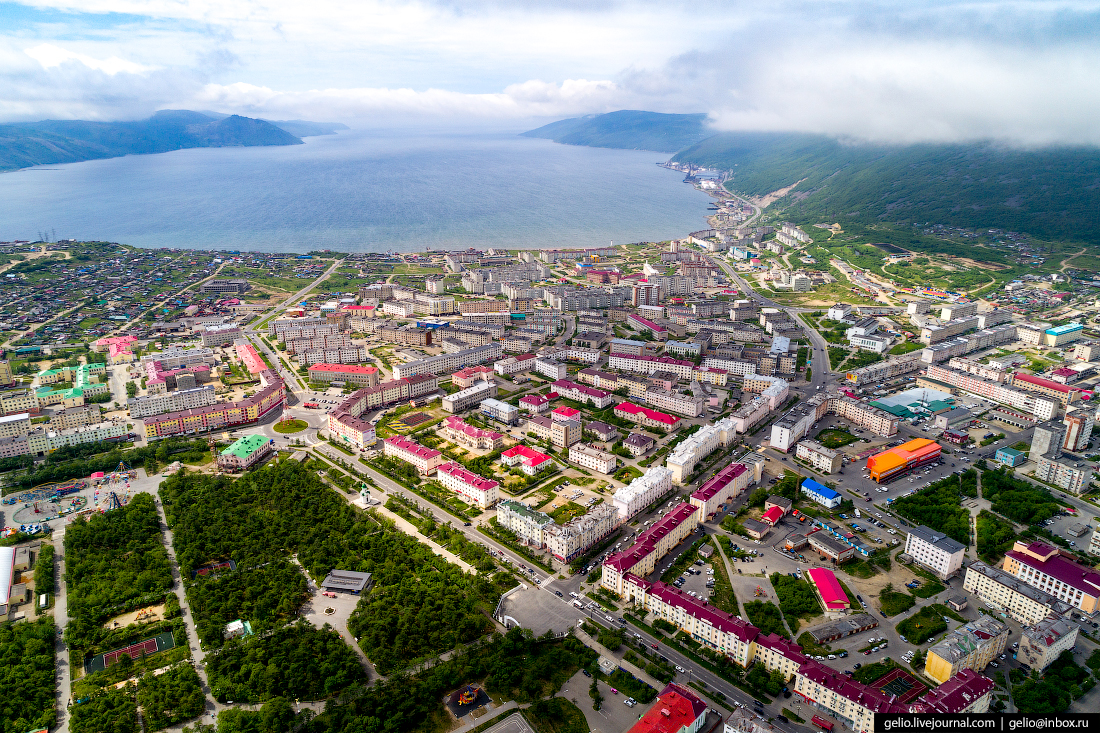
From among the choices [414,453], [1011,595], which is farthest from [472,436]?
[1011,595]

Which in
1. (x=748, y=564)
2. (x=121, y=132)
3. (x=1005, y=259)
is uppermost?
(x=121, y=132)

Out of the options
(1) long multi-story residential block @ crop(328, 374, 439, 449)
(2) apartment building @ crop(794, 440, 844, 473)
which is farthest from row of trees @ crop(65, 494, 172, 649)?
(2) apartment building @ crop(794, 440, 844, 473)

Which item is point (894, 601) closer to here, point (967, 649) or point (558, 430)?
point (967, 649)

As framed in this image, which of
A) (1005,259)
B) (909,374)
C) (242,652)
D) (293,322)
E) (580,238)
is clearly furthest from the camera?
(580,238)

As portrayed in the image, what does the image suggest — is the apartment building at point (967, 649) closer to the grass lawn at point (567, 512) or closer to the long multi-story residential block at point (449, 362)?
the grass lawn at point (567, 512)

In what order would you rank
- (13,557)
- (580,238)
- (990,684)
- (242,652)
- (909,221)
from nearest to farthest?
(990,684) → (242,652) → (13,557) → (909,221) → (580,238)

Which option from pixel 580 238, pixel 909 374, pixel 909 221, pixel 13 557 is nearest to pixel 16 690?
pixel 13 557

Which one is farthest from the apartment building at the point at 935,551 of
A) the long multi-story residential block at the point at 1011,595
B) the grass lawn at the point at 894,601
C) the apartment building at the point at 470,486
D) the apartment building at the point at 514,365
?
the apartment building at the point at 514,365

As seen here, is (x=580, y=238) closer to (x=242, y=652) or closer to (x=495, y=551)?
(x=495, y=551)
